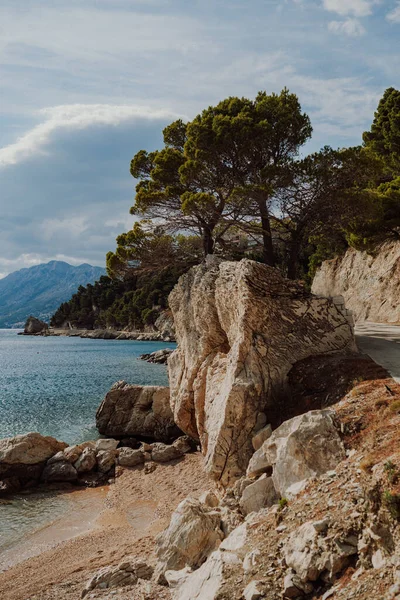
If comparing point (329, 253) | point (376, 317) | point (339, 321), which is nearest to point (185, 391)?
point (339, 321)

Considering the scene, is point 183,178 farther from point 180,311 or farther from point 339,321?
point 339,321

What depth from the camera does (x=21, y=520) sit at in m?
17.5

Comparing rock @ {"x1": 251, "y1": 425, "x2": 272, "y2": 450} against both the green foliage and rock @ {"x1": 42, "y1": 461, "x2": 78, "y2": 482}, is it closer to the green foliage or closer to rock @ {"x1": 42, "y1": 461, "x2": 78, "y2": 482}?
rock @ {"x1": 42, "y1": 461, "x2": 78, "y2": 482}

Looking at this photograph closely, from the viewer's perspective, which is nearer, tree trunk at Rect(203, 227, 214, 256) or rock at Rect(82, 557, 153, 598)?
rock at Rect(82, 557, 153, 598)

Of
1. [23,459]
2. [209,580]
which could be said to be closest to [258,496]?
[209,580]

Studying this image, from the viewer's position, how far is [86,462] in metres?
22.5

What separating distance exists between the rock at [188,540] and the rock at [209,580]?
0.87 m

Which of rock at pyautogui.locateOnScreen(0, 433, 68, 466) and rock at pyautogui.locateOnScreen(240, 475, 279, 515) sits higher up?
rock at pyautogui.locateOnScreen(240, 475, 279, 515)

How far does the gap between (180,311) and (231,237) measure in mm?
6335

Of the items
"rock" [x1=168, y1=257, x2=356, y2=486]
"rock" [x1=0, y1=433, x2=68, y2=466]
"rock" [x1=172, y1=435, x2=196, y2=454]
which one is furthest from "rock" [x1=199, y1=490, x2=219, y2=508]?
"rock" [x1=0, y1=433, x2=68, y2=466]

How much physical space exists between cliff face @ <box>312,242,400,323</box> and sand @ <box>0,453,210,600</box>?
71.5 ft

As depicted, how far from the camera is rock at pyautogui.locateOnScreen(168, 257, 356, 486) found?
13570 mm

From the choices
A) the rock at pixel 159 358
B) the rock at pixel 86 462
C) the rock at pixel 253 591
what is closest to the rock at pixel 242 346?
the rock at pixel 86 462

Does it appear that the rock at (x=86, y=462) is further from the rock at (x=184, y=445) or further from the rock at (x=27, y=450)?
the rock at (x=184, y=445)
